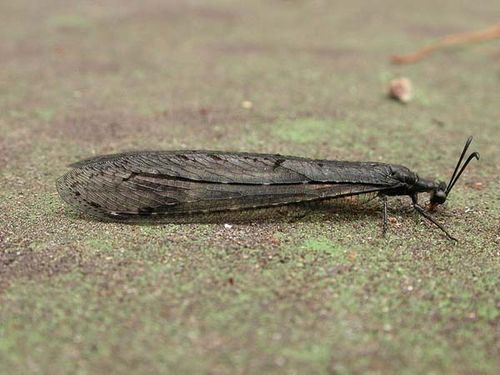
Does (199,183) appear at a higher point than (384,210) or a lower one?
higher

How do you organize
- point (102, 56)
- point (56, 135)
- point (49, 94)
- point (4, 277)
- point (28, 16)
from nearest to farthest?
point (4, 277)
point (56, 135)
point (49, 94)
point (102, 56)
point (28, 16)

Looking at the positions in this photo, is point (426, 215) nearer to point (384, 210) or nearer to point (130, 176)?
point (384, 210)

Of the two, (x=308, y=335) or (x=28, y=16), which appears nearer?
(x=308, y=335)

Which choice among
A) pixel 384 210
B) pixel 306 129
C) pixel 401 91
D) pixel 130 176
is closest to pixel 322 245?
pixel 384 210

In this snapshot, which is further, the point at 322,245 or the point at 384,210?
the point at 384,210

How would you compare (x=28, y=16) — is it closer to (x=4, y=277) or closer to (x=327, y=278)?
(x=4, y=277)

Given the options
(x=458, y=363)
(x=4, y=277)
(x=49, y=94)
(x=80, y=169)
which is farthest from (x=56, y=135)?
(x=458, y=363)
